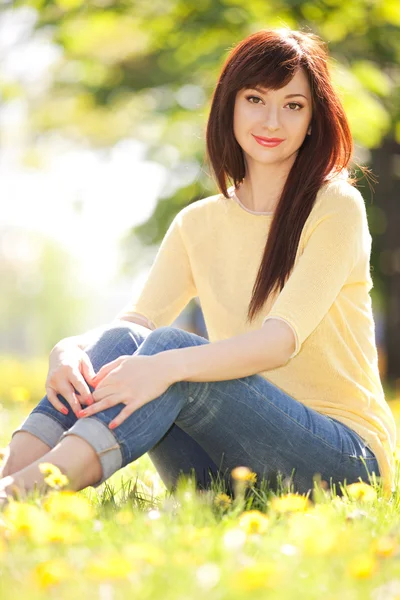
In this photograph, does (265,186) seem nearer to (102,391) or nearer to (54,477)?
(102,391)

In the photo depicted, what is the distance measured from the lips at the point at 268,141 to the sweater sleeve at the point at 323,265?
0.89 ft

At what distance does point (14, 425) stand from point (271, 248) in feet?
6.58

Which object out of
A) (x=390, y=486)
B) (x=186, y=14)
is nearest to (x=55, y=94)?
(x=186, y=14)

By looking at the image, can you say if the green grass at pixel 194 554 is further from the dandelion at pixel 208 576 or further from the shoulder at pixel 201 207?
the shoulder at pixel 201 207

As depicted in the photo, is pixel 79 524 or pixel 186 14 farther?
pixel 186 14

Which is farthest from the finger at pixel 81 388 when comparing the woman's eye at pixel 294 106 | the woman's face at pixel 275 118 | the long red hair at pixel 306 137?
the woman's eye at pixel 294 106

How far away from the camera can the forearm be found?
2.10 metres

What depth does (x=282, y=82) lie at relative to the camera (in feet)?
8.44

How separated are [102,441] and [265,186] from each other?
46.0 inches

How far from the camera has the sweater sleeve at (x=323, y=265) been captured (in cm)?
229

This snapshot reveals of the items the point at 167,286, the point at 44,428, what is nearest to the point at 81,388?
the point at 44,428

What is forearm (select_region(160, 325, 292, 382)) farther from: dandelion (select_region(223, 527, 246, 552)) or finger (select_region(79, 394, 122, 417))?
dandelion (select_region(223, 527, 246, 552))

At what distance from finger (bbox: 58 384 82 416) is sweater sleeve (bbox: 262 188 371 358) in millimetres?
573

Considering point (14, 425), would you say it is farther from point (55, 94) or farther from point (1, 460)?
point (55, 94)
